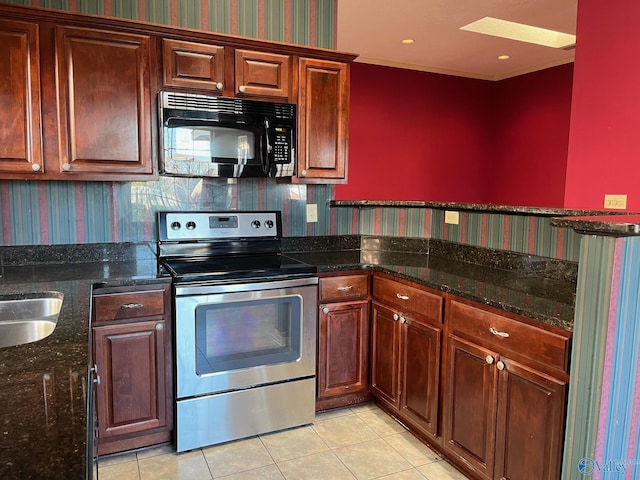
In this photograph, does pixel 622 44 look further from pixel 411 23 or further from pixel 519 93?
pixel 519 93

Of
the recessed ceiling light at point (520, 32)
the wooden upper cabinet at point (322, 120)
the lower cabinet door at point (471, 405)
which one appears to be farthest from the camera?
the recessed ceiling light at point (520, 32)

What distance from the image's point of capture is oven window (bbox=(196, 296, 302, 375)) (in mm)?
2371

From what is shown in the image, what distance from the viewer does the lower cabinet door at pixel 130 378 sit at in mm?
2217

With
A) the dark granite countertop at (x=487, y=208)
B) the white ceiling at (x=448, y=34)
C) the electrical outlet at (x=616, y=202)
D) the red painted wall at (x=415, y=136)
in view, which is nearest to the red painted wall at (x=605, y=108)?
the electrical outlet at (x=616, y=202)

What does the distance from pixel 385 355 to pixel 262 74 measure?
170 centimetres

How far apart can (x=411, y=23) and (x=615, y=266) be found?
3.33 metres

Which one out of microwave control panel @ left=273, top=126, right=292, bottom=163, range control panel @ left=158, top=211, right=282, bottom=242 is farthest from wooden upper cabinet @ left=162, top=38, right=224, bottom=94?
range control panel @ left=158, top=211, right=282, bottom=242

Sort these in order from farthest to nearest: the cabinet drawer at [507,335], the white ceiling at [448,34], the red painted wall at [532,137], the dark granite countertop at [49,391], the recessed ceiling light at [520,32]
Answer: the red painted wall at [532,137]
the recessed ceiling light at [520,32]
the white ceiling at [448,34]
the cabinet drawer at [507,335]
the dark granite countertop at [49,391]

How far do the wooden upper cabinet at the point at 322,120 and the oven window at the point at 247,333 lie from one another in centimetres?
81

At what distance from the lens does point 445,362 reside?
223 centimetres

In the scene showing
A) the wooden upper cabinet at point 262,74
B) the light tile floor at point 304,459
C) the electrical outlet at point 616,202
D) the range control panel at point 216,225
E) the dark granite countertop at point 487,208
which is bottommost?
the light tile floor at point 304,459

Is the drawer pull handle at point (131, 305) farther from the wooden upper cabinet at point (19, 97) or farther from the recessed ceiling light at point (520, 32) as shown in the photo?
the recessed ceiling light at point (520, 32)

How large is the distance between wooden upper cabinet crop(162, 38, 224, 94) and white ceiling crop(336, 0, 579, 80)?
5.08 feet

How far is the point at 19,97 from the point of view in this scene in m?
2.23
